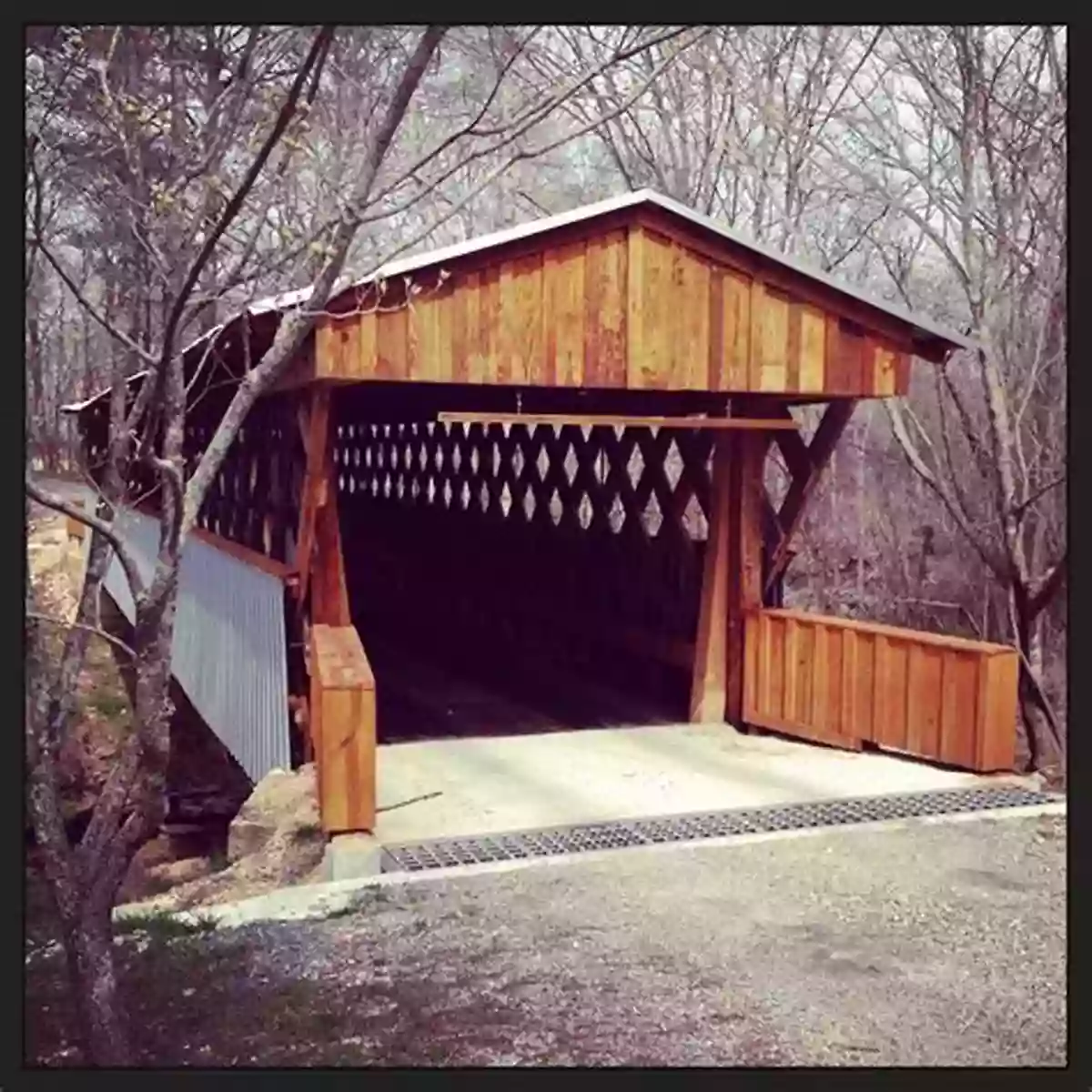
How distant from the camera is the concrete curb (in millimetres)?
3545

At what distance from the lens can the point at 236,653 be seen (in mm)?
5434

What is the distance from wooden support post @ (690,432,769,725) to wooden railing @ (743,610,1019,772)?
10cm

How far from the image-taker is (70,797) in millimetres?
4551

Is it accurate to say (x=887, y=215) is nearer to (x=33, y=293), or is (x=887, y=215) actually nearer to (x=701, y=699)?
(x=701, y=699)

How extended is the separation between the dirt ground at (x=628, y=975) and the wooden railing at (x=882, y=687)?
38.2 inches

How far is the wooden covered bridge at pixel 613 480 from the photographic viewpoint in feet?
15.1

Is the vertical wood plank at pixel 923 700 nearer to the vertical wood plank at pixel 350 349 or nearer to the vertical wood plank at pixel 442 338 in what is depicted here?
the vertical wood plank at pixel 442 338

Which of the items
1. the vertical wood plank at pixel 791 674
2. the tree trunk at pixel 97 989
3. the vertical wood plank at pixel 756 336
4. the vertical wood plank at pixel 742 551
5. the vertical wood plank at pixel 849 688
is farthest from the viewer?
the vertical wood plank at pixel 742 551

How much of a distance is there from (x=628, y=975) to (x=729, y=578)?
286cm

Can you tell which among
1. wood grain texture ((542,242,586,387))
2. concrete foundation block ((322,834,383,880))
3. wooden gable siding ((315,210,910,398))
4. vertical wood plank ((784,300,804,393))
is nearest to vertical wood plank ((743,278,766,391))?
wooden gable siding ((315,210,910,398))

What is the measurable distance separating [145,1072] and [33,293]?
1769 mm

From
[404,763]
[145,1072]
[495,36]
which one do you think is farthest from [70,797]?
[495,36]

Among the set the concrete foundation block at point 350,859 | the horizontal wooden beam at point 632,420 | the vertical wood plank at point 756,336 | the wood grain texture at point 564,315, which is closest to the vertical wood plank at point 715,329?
the vertical wood plank at point 756,336

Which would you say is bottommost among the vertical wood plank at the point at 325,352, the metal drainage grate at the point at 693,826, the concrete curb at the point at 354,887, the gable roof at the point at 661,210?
the concrete curb at the point at 354,887
